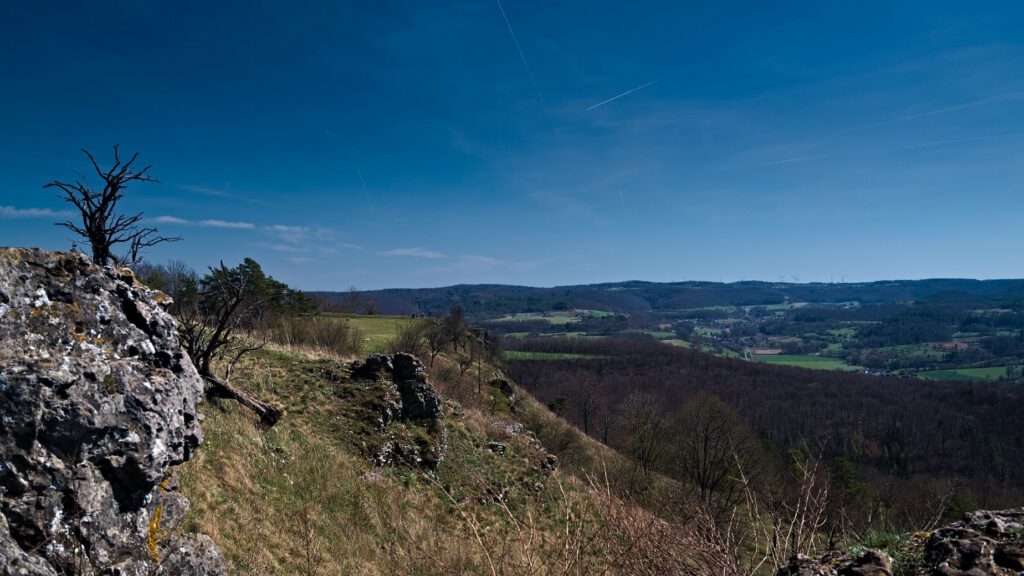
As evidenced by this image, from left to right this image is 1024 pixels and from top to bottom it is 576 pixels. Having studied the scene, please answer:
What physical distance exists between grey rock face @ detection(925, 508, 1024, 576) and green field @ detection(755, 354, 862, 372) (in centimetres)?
16274

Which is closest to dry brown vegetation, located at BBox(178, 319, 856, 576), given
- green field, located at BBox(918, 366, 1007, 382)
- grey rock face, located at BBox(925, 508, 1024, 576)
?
grey rock face, located at BBox(925, 508, 1024, 576)

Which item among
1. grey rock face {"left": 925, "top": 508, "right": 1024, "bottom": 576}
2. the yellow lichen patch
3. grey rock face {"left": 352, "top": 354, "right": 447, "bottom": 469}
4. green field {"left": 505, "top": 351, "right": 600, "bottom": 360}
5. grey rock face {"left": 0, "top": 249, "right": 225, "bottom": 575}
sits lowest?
green field {"left": 505, "top": 351, "right": 600, "bottom": 360}

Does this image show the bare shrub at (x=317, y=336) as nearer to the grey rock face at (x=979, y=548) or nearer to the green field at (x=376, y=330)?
the green field at (x=376, y=330)

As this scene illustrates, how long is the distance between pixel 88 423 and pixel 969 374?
637ft

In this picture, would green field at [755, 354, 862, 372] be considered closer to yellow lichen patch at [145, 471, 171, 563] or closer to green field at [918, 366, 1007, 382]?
green field at [918, 366, 1007, 382]

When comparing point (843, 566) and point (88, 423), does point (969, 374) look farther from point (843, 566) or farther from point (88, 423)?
point (88, 423)

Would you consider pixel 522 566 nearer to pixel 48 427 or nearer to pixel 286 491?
pixel 48 427

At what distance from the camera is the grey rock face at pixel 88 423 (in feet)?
12.0

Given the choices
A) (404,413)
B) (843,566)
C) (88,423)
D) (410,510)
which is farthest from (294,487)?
(843,566)

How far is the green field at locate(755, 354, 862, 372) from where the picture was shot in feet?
490

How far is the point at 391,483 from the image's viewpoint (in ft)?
45.5

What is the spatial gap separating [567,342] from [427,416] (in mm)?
124362

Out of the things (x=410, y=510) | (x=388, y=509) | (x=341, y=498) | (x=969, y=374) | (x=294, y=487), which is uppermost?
(x=294, y=487)

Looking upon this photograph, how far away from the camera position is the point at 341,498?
37.5 ft
